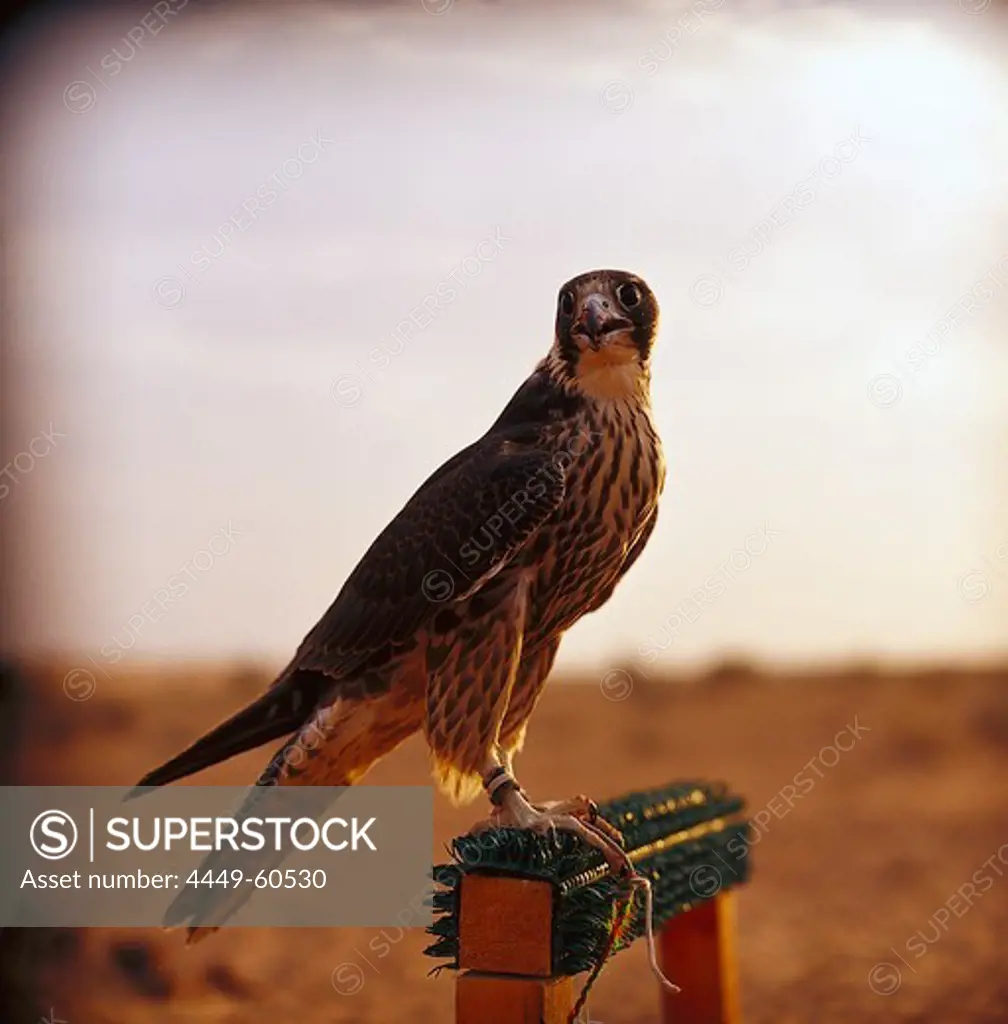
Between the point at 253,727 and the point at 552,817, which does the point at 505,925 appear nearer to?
the point at 552,817

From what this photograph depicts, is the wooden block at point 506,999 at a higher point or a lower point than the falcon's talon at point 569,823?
lower

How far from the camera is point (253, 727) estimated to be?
6.45 feet

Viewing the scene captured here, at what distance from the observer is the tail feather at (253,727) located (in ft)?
6.24

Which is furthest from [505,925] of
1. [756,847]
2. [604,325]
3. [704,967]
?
[756,847]

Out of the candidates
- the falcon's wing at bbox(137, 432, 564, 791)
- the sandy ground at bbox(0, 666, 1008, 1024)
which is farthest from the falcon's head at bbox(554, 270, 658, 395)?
the sandy ground at bbox(0, 666, 1008, 1024)

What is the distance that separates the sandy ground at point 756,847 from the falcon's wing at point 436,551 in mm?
909

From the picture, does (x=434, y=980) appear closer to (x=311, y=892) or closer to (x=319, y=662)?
(x=311, y=892)

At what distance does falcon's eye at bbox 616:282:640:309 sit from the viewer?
1.82m

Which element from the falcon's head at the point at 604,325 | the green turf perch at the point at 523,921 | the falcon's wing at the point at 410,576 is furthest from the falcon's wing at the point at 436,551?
the green turf perch at the point at 523,921

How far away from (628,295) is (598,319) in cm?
6

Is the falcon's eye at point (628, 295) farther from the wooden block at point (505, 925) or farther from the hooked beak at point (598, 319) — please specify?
the wooden block at point (505, 925)

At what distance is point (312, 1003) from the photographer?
151 inches

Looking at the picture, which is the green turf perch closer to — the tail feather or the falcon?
the falcon
